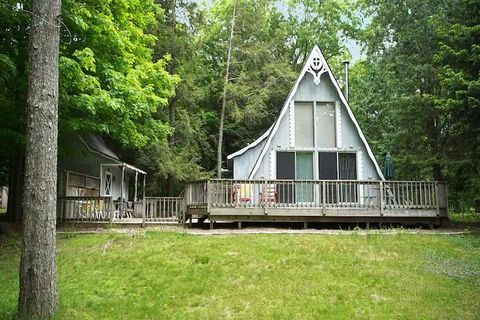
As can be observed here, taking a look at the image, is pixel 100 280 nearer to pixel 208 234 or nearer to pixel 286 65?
pixel 208 234

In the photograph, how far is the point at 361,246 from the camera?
11.0 m

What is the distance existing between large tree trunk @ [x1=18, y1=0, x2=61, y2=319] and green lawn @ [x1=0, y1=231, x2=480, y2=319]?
50cm

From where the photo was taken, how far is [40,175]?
689 centimetres

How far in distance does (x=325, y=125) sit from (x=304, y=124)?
88 centimetres

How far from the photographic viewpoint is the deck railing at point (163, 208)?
1633cm

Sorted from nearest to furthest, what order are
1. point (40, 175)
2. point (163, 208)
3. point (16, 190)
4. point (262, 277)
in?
point (40, 175)
point (262, 277)
point (16, 190)
point (163, 208)

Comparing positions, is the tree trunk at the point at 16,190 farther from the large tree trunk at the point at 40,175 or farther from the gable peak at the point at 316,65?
the gable peak at the point at 316,65

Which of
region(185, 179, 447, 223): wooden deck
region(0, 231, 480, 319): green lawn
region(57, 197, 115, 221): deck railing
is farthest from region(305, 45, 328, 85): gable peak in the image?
region(57, 197, 115, 221): deck railing

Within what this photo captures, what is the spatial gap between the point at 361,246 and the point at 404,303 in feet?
11.8

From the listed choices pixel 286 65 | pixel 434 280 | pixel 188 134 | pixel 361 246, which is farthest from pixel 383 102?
pixel 434 280

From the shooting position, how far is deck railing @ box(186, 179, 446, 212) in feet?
47.7

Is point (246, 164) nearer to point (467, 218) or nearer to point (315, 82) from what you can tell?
point (315, 82)

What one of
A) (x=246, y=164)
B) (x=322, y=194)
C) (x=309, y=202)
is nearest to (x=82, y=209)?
(x=246, y=164)

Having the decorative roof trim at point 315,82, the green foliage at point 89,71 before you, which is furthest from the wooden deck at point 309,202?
the green foliage at point 89,71
